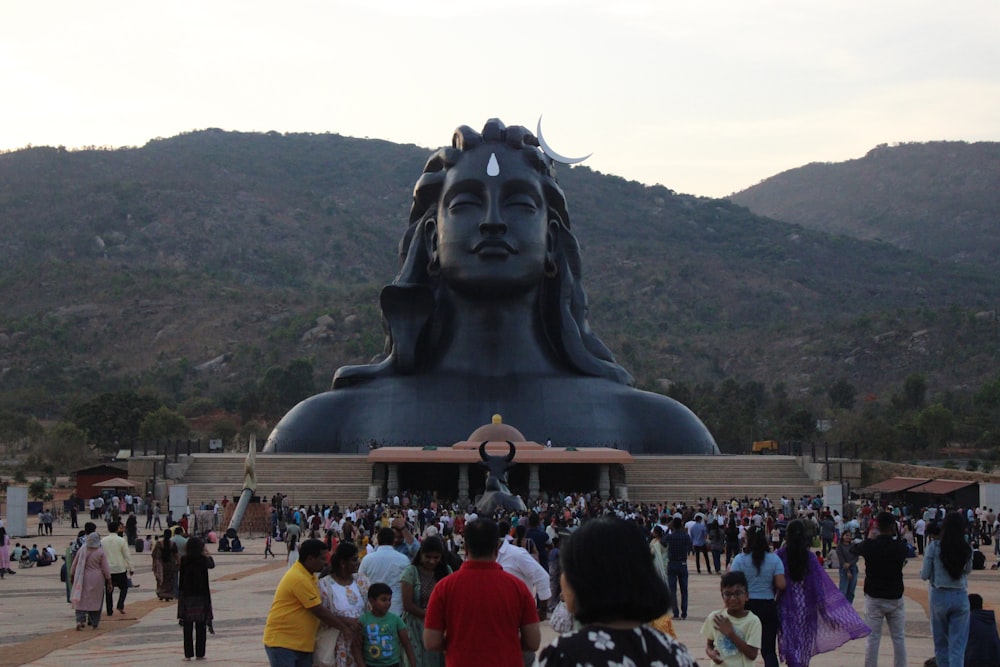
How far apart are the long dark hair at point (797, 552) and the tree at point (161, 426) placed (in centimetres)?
5156

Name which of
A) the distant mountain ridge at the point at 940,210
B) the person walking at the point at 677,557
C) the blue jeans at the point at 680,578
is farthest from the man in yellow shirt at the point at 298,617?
the distant mountain ridge at the point at 940,210

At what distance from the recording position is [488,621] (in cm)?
678

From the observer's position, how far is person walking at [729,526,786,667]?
31.8 feet

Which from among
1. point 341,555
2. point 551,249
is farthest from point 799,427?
point 341,555

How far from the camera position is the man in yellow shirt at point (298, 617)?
8398 millimetres

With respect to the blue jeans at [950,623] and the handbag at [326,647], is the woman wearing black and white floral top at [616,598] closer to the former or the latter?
the handbag at [326,647]

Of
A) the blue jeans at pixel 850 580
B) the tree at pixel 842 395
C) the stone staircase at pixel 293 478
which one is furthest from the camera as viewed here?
the tree at pixel 842 395

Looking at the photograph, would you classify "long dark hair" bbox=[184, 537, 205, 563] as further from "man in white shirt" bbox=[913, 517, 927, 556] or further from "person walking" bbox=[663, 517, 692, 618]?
"man in white shirt" bbox=[913, 517, 927, 556]

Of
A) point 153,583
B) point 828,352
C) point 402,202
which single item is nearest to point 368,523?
point 153,583

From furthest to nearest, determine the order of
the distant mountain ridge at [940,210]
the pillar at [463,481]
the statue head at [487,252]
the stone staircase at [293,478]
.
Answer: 1. the distant mountain ridge at [940,210]
2. the statue head at [487,252]
3. the pillar at [463,481]
4. the stone staircase at [293,478]

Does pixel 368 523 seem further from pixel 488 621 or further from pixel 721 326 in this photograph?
pixel 721 326

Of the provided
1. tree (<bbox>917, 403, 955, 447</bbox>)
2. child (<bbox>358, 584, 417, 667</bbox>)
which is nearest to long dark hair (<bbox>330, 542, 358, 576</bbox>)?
child (<bbox>358, 584, 417, 667</bbox>)

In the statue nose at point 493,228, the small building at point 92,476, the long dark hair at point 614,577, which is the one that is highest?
the statue nose at point 493,228

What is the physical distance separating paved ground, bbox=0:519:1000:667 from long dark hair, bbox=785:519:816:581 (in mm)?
2198
